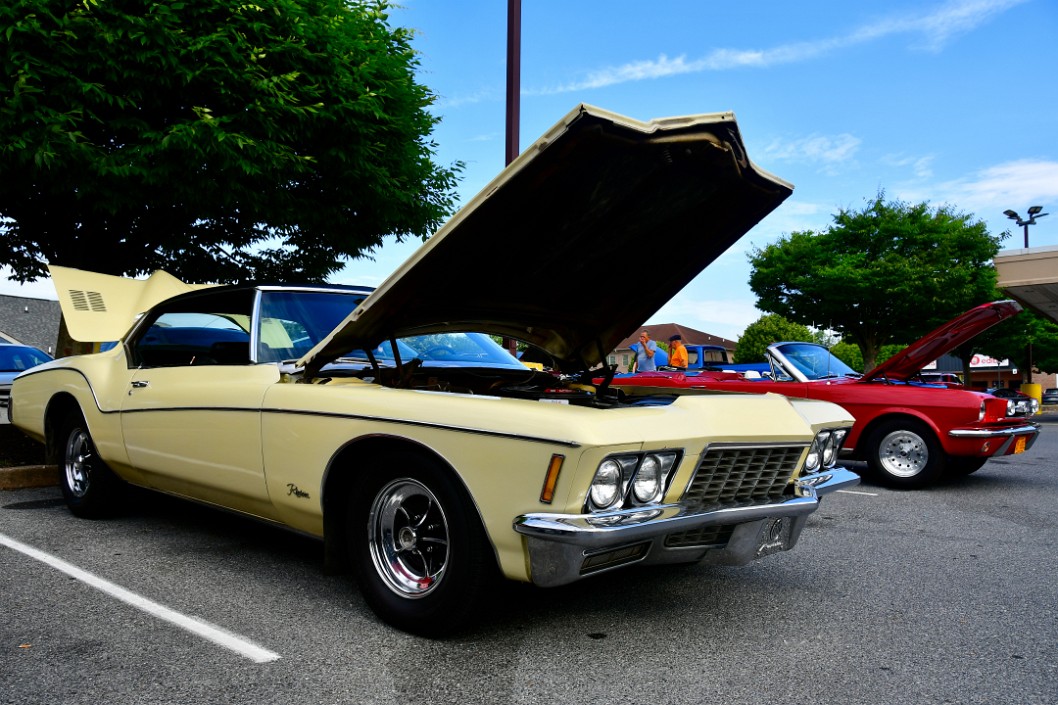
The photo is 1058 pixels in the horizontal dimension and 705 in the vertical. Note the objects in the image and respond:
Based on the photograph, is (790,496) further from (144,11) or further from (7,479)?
(144,11)

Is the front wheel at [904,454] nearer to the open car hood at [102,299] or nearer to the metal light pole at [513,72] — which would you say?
the metal light pole at [513,72]

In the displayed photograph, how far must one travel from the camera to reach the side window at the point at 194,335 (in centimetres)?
417

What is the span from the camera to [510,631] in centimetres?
312

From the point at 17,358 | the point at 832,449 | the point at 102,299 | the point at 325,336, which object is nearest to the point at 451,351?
the point at 325,336

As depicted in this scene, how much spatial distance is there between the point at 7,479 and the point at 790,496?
608 cm

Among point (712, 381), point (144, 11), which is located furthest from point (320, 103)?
point (712, 381)

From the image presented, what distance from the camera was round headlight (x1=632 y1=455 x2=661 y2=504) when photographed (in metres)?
A: 2.76

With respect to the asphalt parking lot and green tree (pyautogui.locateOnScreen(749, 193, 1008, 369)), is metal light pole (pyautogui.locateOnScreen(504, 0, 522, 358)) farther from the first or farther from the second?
green tree (pyautogui.locateOnScreen(749, 193, 1008, 369))

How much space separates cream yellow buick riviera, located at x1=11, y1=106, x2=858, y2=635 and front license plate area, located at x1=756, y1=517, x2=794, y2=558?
0.01 meters

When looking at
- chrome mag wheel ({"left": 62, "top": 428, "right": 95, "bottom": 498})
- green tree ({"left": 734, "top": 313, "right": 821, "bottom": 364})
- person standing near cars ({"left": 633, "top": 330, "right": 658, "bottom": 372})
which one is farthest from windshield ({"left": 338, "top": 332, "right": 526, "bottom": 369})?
green tree ({"left": 734, "top": 313, "right": 821, "bottom": 364})

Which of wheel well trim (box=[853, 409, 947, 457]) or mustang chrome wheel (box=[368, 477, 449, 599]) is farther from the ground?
mustang chrome wheel (box=[368, 477, 449, 599])

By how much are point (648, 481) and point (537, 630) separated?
2.75ft

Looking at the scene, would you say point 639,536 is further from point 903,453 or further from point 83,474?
point 903,453

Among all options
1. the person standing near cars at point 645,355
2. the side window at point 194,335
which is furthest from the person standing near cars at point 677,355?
the side window at point 194,335
